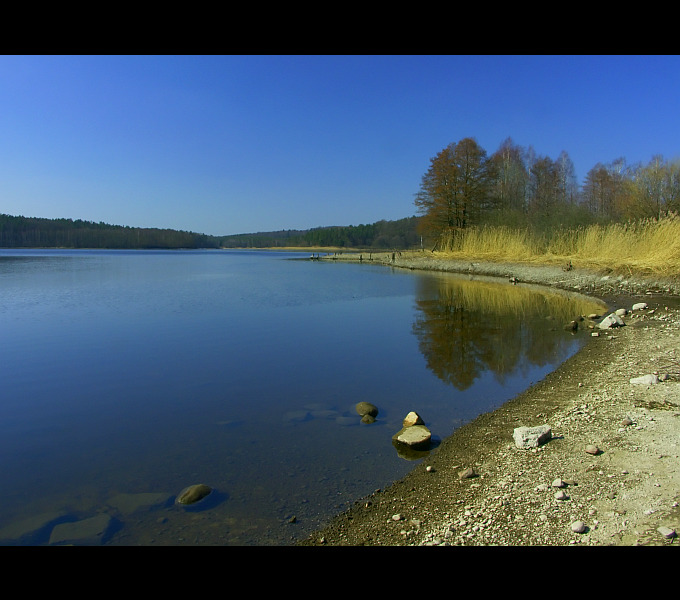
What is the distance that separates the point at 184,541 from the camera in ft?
12.5

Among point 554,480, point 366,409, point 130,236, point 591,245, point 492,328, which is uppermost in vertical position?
point 130,236

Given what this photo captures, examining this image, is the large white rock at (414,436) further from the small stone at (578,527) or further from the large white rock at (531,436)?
the small stone at (578,527)

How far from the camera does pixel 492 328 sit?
13.1 metres

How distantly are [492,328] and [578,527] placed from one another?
401 inches

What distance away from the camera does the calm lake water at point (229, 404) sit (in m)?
4.33

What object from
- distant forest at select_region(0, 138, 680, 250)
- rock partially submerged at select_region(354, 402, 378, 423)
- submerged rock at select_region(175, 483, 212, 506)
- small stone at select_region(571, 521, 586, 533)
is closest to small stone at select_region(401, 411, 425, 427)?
rock partially submerged at select_region(354, 402, 378, 423)

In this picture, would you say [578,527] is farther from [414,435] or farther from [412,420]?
[412,420]

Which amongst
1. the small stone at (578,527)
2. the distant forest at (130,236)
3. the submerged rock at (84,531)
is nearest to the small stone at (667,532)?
the small stone at (578,527)

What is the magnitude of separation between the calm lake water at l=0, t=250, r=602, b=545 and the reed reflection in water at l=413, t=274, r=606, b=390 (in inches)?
2.9

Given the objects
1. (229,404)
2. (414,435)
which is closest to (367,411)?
Answer: (414,435)

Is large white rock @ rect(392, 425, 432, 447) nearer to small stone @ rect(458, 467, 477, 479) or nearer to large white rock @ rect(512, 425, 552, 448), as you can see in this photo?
small stone @ rect(458, 467, 477, 479)

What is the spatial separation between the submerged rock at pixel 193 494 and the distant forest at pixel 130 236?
307ft

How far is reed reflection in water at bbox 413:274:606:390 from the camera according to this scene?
9.30 meters
